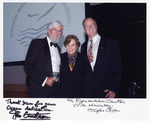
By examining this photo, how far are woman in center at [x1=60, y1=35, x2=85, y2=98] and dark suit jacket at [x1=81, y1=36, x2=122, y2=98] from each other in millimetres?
76

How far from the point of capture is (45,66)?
2.03 metres

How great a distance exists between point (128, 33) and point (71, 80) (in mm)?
1293

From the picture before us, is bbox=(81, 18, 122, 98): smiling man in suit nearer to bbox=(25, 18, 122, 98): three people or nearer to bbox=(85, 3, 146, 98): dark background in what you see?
bbox=(25, 18, 122, 98): three people

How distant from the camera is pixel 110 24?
281cm

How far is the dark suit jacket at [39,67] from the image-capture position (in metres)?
2.01

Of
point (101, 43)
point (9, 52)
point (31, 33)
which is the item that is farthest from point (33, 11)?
point (101, 43)

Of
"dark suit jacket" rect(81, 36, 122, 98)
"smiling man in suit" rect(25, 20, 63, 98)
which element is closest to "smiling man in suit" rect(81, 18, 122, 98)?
"dark suit jacket" rect(81, 36, 122, 98)

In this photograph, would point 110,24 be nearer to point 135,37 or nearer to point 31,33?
point 135,37

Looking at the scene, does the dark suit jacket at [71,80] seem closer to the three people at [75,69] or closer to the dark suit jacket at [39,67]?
the three people at [75,69]

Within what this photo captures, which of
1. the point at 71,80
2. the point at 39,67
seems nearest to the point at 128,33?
the point at 71,80

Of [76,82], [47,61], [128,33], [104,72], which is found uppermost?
[128,33]

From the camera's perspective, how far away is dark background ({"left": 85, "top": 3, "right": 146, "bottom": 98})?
7.97 feet

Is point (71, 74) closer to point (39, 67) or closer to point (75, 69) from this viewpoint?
point (75, 69)

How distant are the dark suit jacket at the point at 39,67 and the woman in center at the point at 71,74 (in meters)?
0.15
